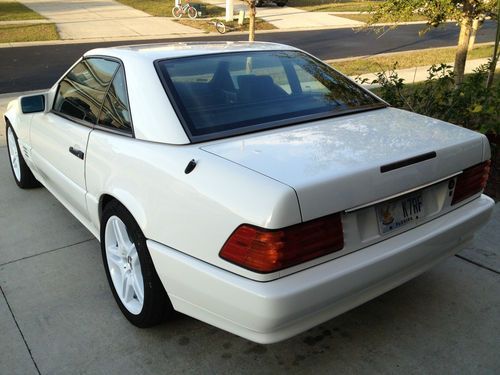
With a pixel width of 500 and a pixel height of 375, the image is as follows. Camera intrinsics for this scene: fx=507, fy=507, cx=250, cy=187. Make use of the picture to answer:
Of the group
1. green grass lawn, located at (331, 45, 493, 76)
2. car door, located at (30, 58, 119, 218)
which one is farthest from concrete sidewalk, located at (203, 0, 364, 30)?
car door, located at (30, 58, 119, 218)

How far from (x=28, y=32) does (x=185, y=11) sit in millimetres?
8121

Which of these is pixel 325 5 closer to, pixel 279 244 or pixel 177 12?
pixel 177 12

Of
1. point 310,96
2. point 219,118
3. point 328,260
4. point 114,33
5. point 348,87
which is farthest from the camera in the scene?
point 114,33

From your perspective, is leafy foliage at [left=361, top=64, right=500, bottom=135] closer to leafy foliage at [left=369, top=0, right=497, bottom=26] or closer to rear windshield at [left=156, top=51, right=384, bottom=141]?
leafy foliage at [left=369, top=0, right=497, bottom=26]

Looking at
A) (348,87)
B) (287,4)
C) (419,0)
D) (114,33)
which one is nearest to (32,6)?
(114,33)

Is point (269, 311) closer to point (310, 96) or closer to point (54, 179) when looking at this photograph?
point (310, 96)

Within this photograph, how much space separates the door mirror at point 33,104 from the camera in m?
3.95

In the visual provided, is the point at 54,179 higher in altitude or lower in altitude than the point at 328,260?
lower

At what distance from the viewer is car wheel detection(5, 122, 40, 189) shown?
191 inches

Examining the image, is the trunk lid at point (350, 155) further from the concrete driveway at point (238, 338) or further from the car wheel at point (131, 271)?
the concrete driveway at point (238, 338)

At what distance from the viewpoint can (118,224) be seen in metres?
2.90

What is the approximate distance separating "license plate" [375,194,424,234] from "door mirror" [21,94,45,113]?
2.86 meters

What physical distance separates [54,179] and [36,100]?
2.14 ft

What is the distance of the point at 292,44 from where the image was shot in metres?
17.1
